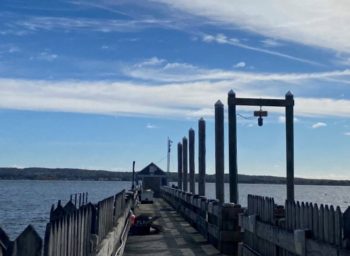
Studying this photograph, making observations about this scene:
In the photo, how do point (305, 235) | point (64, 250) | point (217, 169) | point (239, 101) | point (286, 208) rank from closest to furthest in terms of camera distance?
point (64, 250) → point (305, 235) → point (286, 208) → point (239, 101) → point (217, 169)

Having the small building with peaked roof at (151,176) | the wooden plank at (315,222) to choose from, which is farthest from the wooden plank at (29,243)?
the small building with peaked roof at (151,176)

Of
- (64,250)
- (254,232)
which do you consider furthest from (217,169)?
(64,250)

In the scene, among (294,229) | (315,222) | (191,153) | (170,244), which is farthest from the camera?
(191,153)

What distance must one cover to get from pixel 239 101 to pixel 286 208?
1061 centimetres

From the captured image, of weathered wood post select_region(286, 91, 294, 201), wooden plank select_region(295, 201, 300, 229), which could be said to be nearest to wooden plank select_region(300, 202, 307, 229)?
wooden plank select_region(295, 201, 300, 229)

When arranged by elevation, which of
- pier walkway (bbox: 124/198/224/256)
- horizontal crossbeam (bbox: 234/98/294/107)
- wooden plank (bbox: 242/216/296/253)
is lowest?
pier walkway (bbox: 124/198/224/256)

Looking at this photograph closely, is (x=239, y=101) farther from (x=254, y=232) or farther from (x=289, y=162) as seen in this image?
(x=254, y=232)

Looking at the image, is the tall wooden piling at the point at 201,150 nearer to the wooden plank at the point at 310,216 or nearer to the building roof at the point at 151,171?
the wooden plank at the point at 310,216

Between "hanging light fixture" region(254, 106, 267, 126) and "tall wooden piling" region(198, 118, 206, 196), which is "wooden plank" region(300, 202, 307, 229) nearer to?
"hanging light fixture" region(254, 106, 267, 126)

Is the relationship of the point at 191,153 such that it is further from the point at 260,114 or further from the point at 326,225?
the point at 326,225

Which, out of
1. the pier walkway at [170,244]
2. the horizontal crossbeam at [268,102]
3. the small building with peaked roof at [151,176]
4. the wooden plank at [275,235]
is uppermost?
the horizontal crossbeam at [268,102]

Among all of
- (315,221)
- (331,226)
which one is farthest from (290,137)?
(331,226)

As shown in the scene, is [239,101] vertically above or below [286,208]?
above

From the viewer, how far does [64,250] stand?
229 inches
